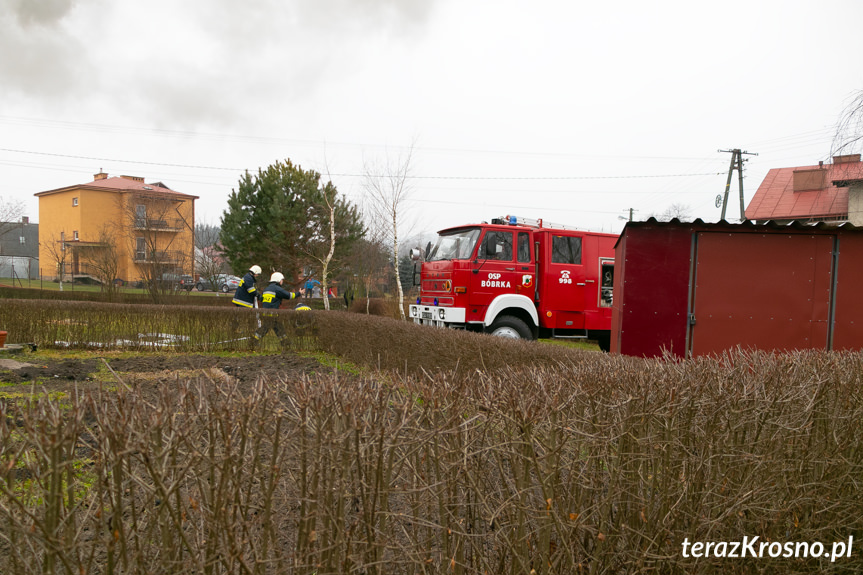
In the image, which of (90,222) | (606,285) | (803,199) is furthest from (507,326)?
(90,222)

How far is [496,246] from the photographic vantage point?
11.2 m

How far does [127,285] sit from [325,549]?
44867mm

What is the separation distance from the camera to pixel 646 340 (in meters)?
7.28

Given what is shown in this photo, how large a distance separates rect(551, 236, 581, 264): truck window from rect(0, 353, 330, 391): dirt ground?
16.8 ft

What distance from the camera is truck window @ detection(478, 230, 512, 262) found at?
1111 cm

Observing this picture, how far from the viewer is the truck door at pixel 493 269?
11.0m

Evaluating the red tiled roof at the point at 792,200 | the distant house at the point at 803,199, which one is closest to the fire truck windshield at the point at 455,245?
the distant house at the point at 803,199

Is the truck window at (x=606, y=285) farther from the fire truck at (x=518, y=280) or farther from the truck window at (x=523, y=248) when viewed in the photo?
the truck window at (x=523, y=248)

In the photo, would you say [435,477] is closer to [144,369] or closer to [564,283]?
[144,369]

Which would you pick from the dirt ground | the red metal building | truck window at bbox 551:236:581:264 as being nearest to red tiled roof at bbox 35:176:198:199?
the dirt ground

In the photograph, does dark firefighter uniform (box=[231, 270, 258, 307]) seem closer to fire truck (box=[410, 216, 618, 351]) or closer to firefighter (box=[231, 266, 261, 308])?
firefighter (box=[231, 266, 261, 308])

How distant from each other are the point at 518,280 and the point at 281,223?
56.7 feet

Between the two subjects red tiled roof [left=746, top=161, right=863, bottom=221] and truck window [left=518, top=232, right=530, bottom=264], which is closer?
truck window [left=518, top=232, right=530, bottom=264]

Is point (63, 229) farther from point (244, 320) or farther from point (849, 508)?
point (849, 508)
